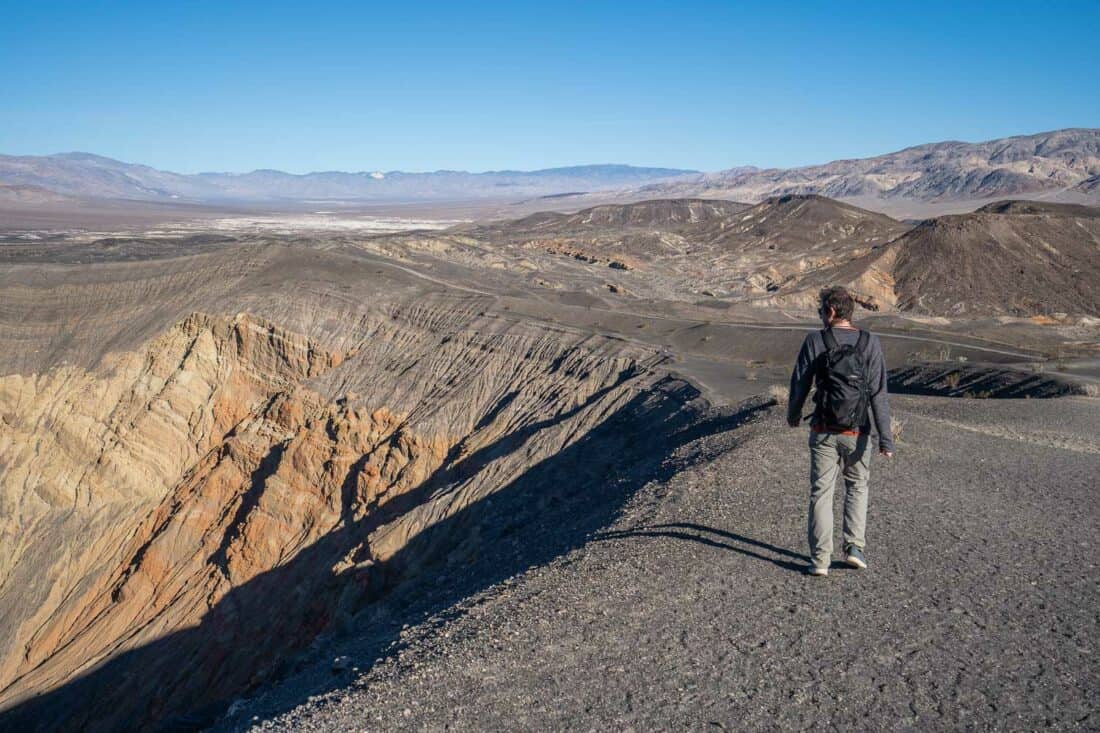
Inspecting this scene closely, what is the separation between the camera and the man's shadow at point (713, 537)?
7020 mm

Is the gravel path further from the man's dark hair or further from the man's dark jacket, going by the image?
the man's dark hair

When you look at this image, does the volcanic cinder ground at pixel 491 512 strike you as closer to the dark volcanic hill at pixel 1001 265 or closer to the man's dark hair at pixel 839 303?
the man's dark hair at pixel 839 303

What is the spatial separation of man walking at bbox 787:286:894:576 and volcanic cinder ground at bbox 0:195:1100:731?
0.52 meters

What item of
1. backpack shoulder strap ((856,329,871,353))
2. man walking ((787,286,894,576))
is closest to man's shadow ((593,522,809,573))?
man walking ((787,286,894,576))

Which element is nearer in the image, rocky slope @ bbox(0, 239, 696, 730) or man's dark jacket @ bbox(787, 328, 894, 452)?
man's dark jacket @ bbox(787, 328, 894, 452)

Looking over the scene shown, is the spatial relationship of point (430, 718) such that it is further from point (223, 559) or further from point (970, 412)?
point (223, 559)

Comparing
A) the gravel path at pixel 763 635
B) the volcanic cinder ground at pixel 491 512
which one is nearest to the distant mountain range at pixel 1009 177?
the volcanic cinder ground at pixel 491 512

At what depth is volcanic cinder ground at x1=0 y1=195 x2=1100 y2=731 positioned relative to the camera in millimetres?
5465

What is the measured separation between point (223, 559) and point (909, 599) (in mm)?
21925

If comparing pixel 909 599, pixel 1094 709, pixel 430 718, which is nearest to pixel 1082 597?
pixel 909 599

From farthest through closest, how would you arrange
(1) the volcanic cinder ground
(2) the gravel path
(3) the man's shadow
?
(3) the man's shadow < (1) the volcanic cinder ground < (2) the gravel path

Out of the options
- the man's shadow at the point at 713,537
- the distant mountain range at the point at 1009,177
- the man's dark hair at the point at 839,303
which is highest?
the distant mountain range at the point at 1009,177

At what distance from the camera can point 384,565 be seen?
17.8m

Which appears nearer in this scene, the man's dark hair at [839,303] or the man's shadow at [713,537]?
the man's dark hair at [839,303]
